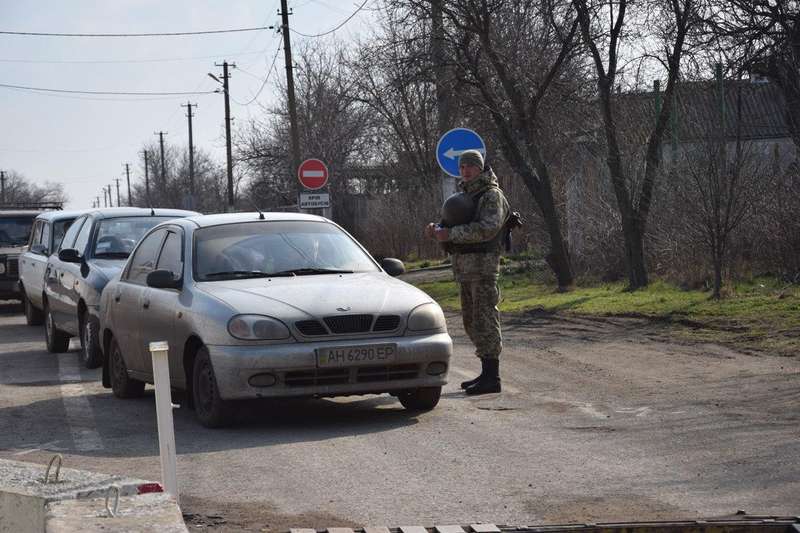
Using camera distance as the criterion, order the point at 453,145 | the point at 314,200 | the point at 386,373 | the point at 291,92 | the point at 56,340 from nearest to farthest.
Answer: the point at 386,373 < the point at 56,340 < the point at 453,145 < the point at 314,200 < the point at 291,92

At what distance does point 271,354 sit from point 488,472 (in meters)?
2.14

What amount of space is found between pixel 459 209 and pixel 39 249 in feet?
32.5

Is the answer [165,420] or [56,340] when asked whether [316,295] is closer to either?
[165,420]

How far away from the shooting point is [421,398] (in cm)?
941

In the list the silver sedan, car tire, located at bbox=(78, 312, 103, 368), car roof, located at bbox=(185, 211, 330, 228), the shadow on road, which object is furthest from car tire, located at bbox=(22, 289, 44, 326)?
car roof, located at bbox=(185, 211, 330, 228)

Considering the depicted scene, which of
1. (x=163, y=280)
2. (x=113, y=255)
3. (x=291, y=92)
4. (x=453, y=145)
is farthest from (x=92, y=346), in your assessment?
(x=291, y=92)

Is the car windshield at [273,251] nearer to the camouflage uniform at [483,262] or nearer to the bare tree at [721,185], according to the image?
the camouflage uniform at [483,262]

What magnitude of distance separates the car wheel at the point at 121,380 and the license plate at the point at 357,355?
2547 mm

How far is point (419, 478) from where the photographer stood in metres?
6.82

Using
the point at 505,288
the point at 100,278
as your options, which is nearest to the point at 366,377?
the point at 100,278

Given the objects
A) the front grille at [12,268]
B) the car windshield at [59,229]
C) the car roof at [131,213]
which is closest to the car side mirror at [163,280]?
the car roof at [131,213]

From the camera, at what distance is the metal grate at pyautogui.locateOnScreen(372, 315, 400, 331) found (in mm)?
8898

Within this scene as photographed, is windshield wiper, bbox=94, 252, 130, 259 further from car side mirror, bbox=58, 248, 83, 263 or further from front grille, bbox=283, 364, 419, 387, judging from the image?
front grille, bbox=283, 364, 419, 387

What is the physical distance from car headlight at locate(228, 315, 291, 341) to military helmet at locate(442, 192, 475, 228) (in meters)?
2.18
